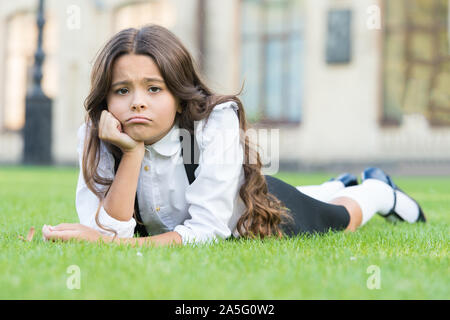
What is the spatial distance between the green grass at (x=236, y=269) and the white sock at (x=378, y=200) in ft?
1.96

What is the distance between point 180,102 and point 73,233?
682 millimetres

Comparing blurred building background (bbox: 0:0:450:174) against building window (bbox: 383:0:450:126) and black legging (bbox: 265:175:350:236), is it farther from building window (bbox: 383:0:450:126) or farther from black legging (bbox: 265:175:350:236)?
black legging (bbox: 265:175:350:236)

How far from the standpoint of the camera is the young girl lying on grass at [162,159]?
7.43 ft

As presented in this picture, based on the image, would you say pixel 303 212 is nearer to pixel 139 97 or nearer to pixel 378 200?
pixel 378 200

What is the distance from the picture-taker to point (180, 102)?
2467 millimetres

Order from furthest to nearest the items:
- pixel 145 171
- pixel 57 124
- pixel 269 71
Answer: pixel 57 124, pixel 269 71, pixel 145 171

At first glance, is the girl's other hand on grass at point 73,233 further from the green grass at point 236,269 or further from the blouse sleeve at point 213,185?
the blouse sleeve at point 213,185

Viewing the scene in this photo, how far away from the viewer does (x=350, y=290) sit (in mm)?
1565

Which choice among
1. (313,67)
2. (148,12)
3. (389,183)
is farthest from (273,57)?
(389,183)

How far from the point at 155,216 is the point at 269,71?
33.8 ft

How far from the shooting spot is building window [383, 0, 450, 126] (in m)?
10.8

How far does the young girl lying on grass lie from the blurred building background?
8142 millimetres

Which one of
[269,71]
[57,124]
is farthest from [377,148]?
[57,124]
